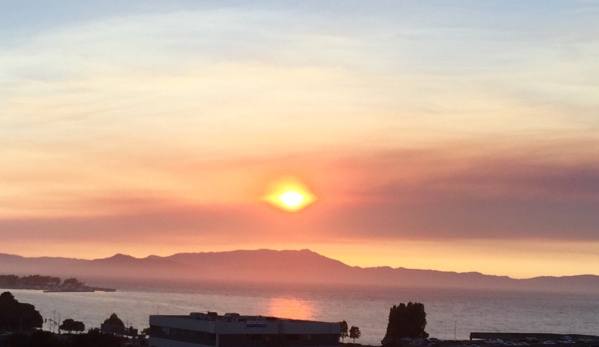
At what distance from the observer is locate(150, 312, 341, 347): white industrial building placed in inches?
3265

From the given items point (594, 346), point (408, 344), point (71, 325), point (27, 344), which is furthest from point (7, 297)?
point (594, 346)

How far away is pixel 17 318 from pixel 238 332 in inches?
3777

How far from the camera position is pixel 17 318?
166 metres

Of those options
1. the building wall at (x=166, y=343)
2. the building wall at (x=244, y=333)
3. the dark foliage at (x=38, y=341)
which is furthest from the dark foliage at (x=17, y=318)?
the building wall at (x=244, y=333)

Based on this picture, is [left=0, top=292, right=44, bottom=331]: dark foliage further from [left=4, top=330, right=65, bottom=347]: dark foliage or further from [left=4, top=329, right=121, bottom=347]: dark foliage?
[left=4, top=329, right=121, bottom=347]: dark foliage

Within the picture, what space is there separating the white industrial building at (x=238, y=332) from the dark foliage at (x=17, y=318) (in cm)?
8284

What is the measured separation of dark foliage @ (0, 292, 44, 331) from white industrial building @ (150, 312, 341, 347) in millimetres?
82839

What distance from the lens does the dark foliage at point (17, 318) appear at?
164625 millimetres

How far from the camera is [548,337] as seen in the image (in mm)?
162625

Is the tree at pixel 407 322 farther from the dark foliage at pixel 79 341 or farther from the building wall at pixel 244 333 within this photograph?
the building wall at pixel 244 333

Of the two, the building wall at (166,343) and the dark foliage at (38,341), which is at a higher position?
the building wall at (166,343)

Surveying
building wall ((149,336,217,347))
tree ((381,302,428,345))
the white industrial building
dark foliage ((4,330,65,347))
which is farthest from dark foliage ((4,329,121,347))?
tree ((381,302,428,345))

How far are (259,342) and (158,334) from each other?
40.6 feet

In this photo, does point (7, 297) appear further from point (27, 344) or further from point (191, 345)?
point (191, 345)
